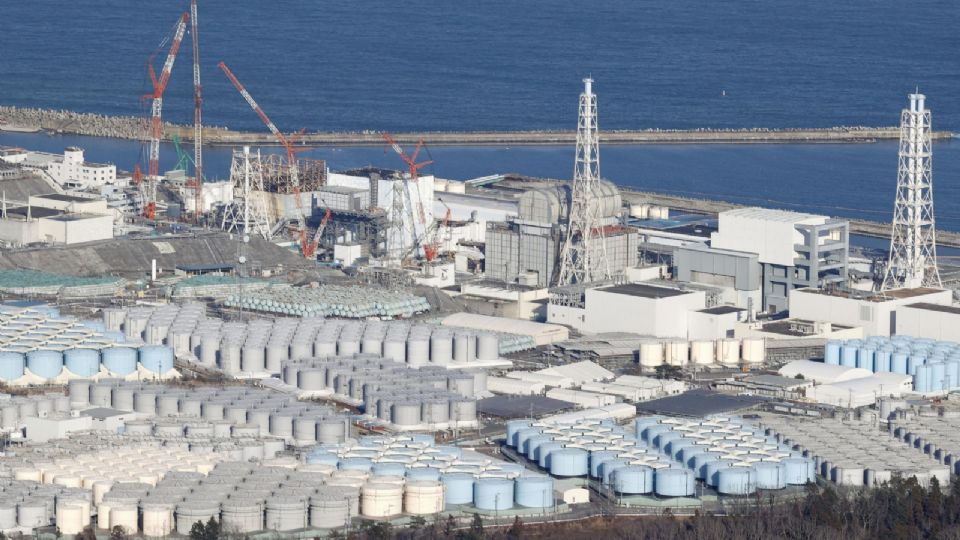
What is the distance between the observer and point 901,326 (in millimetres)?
43031

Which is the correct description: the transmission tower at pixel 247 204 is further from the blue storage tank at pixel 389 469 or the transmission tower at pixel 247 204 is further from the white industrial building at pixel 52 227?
the blue storage tank at pixel 389 469

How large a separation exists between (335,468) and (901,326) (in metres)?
13.5

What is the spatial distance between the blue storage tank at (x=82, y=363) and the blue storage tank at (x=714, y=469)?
10.1 m

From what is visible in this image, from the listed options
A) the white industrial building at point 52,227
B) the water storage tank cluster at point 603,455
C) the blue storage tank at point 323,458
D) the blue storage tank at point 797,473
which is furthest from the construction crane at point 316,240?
the blue storage tank at point 797,473

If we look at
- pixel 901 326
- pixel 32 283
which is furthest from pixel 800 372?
pixel 32 283

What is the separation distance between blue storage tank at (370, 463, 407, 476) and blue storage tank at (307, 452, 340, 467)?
0.53 m

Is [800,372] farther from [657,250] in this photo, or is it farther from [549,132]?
[549,132]

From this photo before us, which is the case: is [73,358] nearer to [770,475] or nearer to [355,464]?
[355,464]

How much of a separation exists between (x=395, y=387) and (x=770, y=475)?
6615 millimetres

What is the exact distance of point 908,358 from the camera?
40.0m

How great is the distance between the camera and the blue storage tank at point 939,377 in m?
39.4

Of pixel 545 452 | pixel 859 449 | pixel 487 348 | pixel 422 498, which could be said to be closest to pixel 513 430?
pixel 545 452

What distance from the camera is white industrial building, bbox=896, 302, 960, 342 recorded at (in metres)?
42.6

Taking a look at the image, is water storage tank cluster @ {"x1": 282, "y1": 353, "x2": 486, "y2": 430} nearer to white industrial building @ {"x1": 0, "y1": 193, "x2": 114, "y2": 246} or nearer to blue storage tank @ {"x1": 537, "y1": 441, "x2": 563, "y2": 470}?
blue storage tank @ {"x1": 537, "y1": 441, "x2": 563, "y2": 470}
